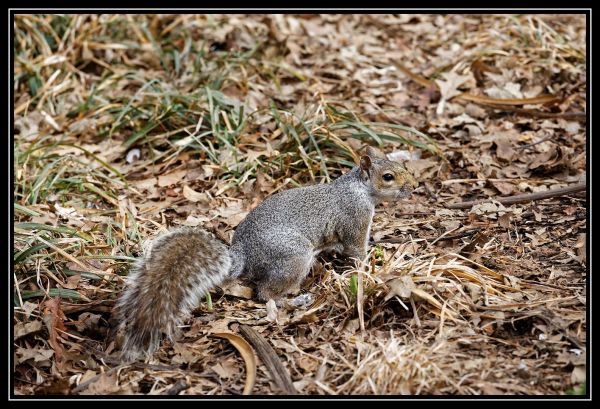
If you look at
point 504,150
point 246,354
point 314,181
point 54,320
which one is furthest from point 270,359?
point 504,150

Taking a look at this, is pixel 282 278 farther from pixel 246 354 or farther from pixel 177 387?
pixel 177 387

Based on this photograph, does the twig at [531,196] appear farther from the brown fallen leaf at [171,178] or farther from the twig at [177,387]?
the twig at [177,387]

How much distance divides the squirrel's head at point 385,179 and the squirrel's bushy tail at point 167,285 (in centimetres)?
113

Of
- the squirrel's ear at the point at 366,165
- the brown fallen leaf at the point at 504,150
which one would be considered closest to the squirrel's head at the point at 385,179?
the squirrel's ear at the point at 366,165

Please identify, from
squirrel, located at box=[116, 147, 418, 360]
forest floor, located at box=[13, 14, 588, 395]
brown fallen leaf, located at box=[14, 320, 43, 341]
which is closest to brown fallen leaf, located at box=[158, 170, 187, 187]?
forest floor, located at box=[13, 14, 588, 395]

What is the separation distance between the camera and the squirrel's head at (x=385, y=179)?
503 cm

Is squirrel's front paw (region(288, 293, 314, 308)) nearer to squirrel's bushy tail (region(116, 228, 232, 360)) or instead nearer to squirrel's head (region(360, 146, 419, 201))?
squirrel's bushy tail (region(116, 228, 232, 360))

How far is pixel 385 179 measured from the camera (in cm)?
504

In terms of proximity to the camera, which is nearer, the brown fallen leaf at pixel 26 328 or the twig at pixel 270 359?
the twig at pixel 270 359

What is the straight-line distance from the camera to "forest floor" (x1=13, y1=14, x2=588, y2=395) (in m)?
4.02

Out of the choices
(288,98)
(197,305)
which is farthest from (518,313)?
(288,98)

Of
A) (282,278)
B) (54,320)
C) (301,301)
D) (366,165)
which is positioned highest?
(366,165)

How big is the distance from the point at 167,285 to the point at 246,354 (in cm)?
59

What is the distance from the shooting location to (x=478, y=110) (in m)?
6.99
